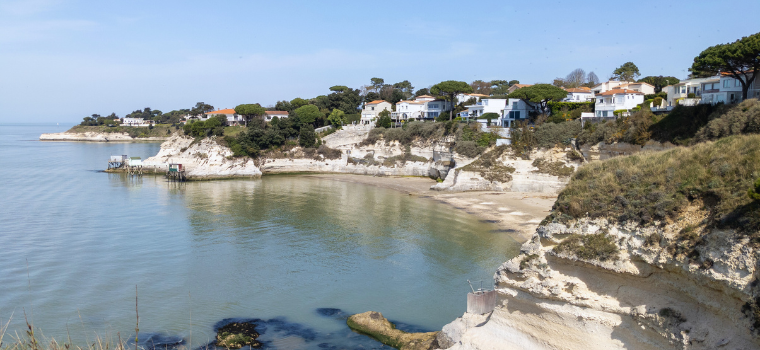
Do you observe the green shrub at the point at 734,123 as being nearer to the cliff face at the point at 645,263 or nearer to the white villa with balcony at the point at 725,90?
the white villa with balcony at the point at 725,90

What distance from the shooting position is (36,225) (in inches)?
1196

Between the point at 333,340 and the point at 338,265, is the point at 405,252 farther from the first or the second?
the point at 333,340

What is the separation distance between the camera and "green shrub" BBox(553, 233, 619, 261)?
407 inches

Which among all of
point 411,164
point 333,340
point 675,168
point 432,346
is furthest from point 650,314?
point 411,164

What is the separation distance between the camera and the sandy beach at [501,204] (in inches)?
1200

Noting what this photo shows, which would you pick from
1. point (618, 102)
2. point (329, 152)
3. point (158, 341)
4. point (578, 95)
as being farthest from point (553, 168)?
point (158, 341)

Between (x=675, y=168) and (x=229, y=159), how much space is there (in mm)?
55344

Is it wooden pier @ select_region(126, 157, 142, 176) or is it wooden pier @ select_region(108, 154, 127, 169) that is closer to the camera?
wooden pier @ select_region(126, 157, 142, 176)

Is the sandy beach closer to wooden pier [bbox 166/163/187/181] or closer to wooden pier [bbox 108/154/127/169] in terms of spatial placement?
wooden pier [bbox 166/163/187/181]

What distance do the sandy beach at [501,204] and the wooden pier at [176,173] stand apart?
22.5m

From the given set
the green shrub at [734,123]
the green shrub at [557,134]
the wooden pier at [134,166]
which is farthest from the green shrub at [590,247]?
the wooden pier at [134,166]

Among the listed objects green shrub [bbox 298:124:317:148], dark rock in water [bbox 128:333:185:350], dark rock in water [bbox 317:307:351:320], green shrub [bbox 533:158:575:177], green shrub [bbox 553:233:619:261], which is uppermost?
green shrub [bbox 298:124:317:148]

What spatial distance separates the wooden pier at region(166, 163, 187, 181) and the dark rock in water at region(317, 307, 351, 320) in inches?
1741

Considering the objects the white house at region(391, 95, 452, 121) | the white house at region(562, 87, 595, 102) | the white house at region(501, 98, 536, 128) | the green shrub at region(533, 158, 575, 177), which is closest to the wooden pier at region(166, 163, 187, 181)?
the white house at region(391, 95, 452, 121)
